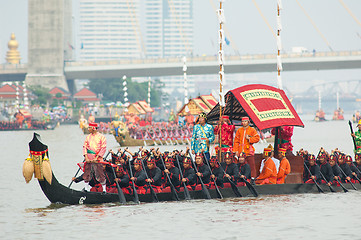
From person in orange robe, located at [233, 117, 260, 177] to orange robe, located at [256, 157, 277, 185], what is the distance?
21 centimetres

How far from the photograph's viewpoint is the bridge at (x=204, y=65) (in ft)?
329

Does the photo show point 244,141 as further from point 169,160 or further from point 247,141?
point 169,160

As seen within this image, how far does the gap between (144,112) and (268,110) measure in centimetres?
3944

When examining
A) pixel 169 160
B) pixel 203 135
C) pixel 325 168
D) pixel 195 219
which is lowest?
pixel 195 219

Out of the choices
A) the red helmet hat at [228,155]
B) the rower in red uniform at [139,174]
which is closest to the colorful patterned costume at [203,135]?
the red helmet hat at [228,155]

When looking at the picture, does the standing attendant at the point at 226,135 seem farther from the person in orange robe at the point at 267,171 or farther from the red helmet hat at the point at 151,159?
the red helmet hat at the point at 151,159

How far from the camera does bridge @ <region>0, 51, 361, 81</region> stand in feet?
329

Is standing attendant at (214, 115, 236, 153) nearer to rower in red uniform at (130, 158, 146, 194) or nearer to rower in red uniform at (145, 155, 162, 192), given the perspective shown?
rower in red uniform at (145, 155, 162, 192)

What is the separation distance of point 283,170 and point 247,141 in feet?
3.97

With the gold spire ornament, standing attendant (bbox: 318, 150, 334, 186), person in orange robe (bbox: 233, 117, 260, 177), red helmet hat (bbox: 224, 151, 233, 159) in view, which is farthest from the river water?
the gold spire ornament

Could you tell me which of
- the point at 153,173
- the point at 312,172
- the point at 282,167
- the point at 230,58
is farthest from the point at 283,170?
the point at 230,58

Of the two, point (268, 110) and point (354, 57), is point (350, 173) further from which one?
point (354, 57)

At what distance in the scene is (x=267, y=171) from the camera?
1928 cm

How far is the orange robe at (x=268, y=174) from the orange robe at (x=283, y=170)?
0.20 metres
